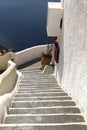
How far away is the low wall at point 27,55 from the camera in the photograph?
13469mm

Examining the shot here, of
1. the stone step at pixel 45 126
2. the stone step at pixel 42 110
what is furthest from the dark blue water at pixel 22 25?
the stone step at pixel 45 126

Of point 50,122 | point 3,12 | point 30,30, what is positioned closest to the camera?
point 50,122

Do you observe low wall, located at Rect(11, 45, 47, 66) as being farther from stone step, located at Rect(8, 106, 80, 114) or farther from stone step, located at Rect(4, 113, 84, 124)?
stone step, located at Rect(4, 113, 84, 124)

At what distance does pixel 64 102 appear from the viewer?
185 inches

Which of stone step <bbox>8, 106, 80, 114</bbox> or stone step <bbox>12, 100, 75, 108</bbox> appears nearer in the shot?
stone step <bbox>8, 106, 80, 114</bbox>

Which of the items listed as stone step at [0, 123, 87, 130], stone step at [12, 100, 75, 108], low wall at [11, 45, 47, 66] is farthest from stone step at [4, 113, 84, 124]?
low wall at [11, 45, 47, 66]

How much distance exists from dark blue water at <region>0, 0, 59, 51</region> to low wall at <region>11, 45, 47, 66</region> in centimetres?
2401

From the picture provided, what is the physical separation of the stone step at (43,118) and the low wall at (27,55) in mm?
9740

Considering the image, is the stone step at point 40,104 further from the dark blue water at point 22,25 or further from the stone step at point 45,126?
the dark blue water at point 22,25

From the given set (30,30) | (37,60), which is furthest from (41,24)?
→ (37,60)

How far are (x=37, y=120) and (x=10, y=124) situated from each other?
43cm

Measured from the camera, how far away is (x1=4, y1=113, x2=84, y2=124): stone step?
362cm

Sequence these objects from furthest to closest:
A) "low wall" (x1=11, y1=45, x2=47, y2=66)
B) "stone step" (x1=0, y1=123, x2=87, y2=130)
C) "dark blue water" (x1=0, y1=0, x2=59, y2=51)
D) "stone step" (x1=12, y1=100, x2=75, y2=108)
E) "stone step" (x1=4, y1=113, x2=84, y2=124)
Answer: "dark blue water" (x1=0, y1=0, x2=59, y2=51)
"low wall" (x1=11, y1=45, x2=47, y2=66)
"stone step" (x1=12, y1=100, x2=75, y2=108)
"stone step" (x1=4, y1=113, x2=84, y2=124)
"stone step" (x1=0, y1=123, x2=87, y2=130)

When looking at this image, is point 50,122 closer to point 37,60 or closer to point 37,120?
point 37,120
